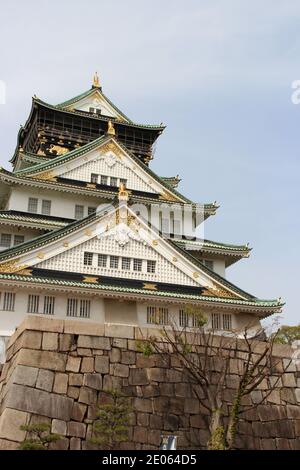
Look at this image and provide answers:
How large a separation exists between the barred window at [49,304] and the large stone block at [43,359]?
6624mm

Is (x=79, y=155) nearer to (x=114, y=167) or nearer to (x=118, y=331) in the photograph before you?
(x=114, y=167)

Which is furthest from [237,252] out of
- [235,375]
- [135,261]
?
[235,375]

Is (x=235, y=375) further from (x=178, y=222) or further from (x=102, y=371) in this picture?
(x=178, y=222)

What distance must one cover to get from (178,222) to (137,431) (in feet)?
56.5

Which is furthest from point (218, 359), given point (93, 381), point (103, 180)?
point (103, 180)

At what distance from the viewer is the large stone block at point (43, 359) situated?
58.1 ft

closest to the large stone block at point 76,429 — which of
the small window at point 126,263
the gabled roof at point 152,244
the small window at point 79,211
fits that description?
the gabled roof at point 152,244

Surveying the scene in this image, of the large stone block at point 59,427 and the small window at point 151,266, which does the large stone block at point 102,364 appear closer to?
the large stone block at point 59,427

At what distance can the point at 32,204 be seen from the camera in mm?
30469

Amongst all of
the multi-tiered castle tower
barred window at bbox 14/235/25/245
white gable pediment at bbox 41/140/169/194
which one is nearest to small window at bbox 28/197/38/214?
the multi-tiered castle tower

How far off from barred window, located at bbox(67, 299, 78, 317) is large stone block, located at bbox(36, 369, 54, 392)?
24.0 ft

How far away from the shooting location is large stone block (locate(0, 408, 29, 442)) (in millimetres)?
15844

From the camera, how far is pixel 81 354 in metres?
18.6
